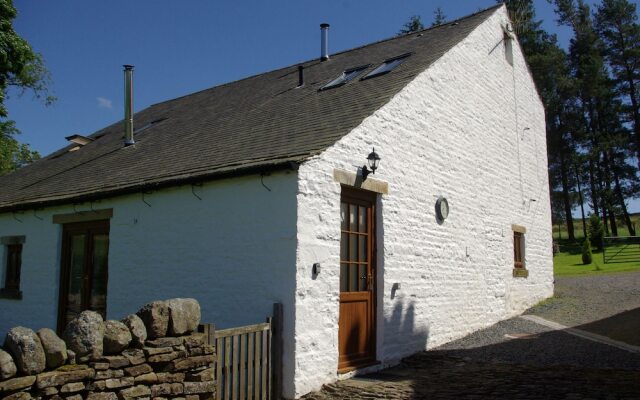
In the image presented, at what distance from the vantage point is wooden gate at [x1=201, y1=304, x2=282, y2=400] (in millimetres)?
6109

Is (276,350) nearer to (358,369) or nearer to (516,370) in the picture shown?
(358,369)

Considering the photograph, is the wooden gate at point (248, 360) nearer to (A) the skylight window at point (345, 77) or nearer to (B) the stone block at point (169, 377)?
(B) the stone block at point (169, 377)

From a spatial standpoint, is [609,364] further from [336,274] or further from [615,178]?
[615,178]

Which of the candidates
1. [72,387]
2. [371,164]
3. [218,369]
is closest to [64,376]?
[72,387]

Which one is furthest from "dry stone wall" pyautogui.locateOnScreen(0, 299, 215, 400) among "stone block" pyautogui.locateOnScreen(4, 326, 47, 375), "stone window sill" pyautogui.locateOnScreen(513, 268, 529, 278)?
"stone window sill" pyautogui.locateOnScreen(513, 268, 529, 278)

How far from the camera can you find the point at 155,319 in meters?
5.47

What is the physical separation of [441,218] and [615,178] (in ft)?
119

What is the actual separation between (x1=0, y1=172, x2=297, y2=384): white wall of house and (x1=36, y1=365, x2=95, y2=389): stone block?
256 cm

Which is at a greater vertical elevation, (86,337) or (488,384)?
(86,337)

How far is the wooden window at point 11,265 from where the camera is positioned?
1168 centimetres

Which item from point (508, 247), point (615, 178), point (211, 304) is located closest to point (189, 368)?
point (211, 304)

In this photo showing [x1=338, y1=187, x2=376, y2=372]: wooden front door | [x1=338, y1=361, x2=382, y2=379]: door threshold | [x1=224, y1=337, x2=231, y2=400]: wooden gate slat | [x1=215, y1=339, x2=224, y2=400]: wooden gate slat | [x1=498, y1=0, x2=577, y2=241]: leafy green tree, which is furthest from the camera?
A: [x1=498, y1=0, x2=577, y2=241]: leafy green tree

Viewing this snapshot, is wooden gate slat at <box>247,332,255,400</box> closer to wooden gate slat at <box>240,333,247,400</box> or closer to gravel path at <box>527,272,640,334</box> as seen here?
wooden gate slat at <box>240,333,247,400</box>

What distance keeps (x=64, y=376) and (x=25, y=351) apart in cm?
43
